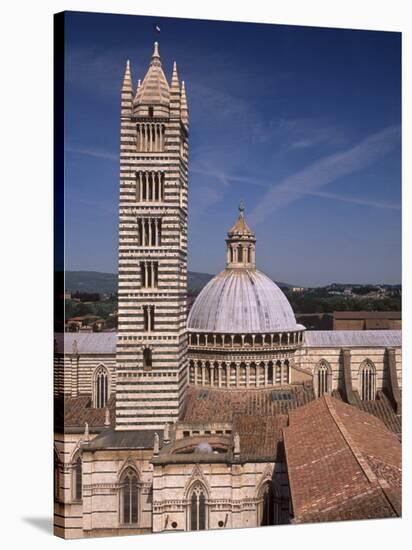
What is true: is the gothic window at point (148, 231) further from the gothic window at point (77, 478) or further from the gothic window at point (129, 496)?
the gothic window at point (77, 478)

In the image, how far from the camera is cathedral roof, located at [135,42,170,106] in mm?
18220

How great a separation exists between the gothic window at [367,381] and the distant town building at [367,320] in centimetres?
225

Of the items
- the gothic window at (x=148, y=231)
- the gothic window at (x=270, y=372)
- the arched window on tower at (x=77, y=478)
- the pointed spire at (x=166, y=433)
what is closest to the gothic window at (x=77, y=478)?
the arched window on tower at (x=77, y=478)

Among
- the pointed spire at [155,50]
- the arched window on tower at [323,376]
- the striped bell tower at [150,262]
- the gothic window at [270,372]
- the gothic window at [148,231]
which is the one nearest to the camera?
the pointed spire at [155,50]

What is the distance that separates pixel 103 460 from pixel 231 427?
3.71 metres

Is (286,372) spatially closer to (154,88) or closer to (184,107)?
(184,107)

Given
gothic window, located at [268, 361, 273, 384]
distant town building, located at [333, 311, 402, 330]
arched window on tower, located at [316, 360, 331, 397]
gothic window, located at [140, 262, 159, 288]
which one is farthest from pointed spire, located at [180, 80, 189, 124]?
arched window on tower, located at [316, 360, 331, 397]

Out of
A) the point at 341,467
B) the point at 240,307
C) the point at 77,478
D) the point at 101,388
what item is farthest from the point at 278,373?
the point at 341,467

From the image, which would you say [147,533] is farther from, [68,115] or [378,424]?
[68,115]

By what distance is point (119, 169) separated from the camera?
64.3 ft

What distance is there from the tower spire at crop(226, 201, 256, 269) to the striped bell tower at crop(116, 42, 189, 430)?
174cm

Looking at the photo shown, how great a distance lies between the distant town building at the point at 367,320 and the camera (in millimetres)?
21219

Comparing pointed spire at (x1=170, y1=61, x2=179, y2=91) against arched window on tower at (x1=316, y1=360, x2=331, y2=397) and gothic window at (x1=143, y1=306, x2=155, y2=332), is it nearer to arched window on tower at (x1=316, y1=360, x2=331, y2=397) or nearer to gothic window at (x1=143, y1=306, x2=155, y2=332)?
gothic window at (x1=143, y1=306, x2=155, y2=332)

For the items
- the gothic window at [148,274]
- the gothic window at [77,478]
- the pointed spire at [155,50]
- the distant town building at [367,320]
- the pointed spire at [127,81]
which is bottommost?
the gothic window at [77,478]
